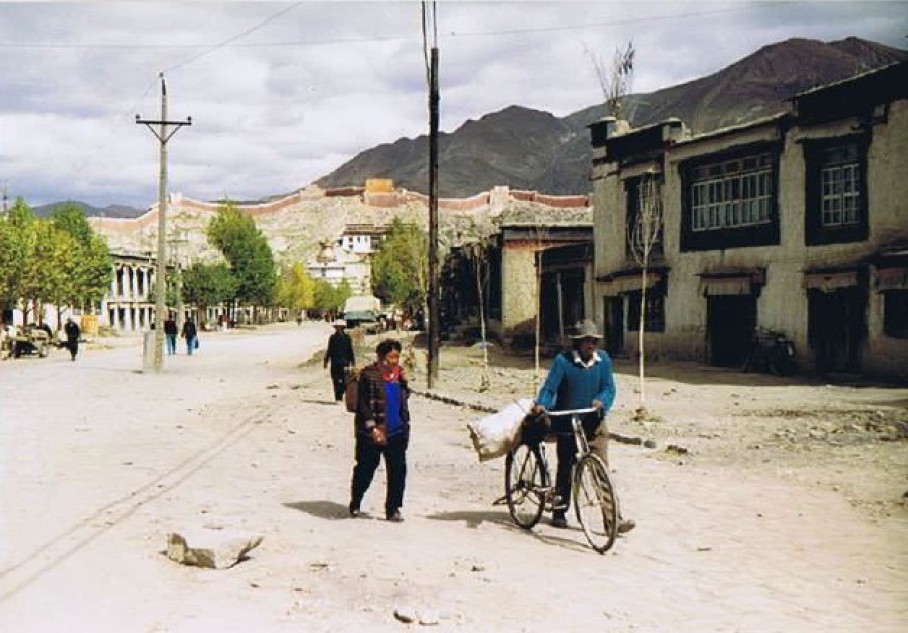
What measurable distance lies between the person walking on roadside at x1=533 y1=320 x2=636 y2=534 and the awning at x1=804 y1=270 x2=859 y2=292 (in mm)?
16801

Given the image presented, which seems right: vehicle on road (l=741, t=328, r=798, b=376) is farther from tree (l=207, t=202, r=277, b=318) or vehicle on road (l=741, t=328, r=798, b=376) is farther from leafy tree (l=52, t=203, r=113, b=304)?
tree (l=207, t=202, r=277, b=318)

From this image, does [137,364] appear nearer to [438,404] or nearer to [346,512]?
[438,404]

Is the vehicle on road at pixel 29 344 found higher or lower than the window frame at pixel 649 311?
lower

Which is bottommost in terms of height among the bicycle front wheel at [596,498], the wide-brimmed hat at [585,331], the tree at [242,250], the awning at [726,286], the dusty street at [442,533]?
the dusty street at [442,533]

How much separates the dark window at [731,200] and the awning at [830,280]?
76.8 inches

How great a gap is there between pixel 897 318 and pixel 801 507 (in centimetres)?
1445

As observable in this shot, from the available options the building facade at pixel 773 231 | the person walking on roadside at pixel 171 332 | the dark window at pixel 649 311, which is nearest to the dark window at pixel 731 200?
the building facade at pixel 773 231

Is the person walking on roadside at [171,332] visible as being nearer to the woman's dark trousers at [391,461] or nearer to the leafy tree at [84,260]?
the leafy tree at [84,260]

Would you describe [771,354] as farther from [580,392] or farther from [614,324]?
[580,392]

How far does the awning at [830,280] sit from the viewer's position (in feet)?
74.6

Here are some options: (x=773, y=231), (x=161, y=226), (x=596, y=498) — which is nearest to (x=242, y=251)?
(x=161, y=226)

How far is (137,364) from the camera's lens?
3400 centimetres

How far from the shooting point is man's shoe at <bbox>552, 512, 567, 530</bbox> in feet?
27.1

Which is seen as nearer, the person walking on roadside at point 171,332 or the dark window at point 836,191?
the dark window at point 836,191
